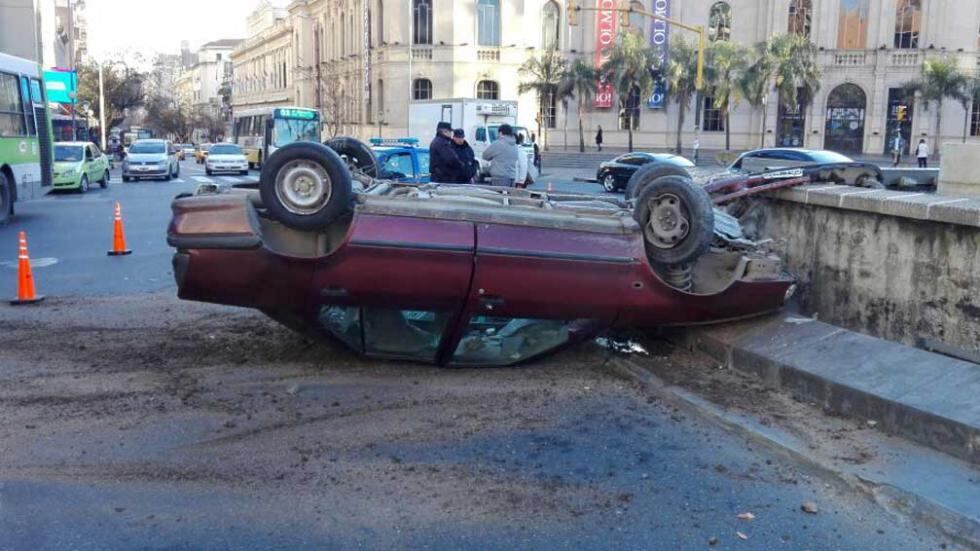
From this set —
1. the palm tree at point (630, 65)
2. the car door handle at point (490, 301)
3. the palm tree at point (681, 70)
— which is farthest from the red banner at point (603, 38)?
the car door handle at point (490, 301)

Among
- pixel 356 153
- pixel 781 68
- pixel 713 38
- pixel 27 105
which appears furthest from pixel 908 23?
pixel 356 153

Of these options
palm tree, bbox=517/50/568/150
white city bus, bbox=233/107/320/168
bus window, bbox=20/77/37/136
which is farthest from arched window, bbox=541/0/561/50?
bus window, bbox=20/77/37/136

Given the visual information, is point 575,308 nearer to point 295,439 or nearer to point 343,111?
point 295,439

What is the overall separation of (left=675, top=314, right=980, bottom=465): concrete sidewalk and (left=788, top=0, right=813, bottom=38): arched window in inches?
2106

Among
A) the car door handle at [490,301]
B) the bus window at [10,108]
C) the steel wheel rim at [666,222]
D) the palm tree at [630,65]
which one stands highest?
the palm tree at [630,65]

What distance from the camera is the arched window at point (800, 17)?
56375 millimetres

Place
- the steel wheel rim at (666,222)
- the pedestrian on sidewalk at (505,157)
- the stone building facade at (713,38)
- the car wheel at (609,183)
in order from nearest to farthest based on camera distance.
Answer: the steel wheel rim at (666,222) < the pedestrian on sidewalk at (505,157) < the car wheel at (609,183) < the stone building facade at (713,38)

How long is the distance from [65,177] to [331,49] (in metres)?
50.4

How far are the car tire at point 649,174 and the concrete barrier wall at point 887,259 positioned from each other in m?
1.39

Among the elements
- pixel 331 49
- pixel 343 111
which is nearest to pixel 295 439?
pixel 343 111

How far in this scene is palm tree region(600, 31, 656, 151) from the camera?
53031 mm

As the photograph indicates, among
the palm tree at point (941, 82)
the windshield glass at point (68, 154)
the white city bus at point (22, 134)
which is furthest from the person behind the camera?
the palm tree at point (941, 82)

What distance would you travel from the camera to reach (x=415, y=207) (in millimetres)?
6910

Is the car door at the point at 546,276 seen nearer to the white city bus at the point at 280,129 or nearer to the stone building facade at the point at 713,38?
the white city bus at the point at 280,129
